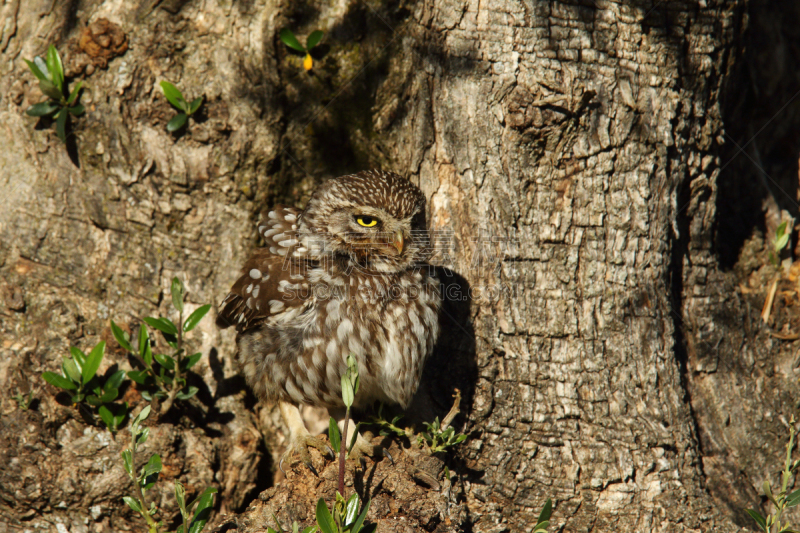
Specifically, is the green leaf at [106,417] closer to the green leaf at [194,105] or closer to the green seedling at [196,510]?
the green seedling at [196,510]

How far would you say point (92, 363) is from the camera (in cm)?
248

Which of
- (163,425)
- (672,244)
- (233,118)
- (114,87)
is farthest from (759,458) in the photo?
(114,87)

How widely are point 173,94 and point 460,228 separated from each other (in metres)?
1.56

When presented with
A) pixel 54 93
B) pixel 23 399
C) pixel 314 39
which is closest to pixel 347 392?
pixel 23 399

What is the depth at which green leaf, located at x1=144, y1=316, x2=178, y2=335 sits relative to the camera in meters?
2.56

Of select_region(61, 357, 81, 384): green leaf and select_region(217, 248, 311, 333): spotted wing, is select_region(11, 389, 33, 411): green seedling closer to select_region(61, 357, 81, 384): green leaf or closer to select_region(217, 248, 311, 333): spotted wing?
select_region(61, 357, 81, 384): green leaf

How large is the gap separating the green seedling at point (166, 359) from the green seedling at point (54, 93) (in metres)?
1.02

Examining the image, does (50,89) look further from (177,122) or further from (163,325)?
(163,325)

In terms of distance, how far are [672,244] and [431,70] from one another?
1483 millimetres

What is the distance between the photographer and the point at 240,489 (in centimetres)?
278

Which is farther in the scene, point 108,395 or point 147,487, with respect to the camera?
point 108,395

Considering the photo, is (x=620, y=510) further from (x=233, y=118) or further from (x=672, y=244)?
(x=233, y=118)

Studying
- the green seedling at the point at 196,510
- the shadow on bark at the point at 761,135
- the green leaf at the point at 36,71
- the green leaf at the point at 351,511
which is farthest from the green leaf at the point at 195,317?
→ the shadow on bark at the point at 761,135

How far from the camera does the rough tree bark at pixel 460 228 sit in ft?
8.29
